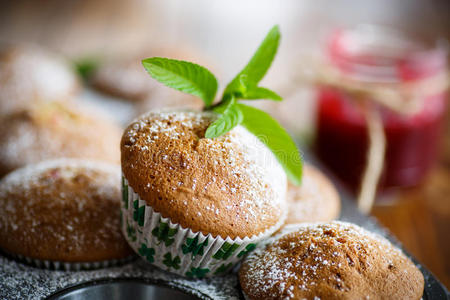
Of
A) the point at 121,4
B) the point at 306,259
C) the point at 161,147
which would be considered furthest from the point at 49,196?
the point at 121,4

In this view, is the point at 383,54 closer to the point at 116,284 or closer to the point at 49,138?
the point at 49,138

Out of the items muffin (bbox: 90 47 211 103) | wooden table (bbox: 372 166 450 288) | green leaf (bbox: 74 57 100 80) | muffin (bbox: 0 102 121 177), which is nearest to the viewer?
muffin (bbox: 0 102 121 177)

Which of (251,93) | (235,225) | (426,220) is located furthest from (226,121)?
(426,220)

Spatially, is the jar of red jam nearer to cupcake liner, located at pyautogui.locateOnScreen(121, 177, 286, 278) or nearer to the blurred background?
the blurred background

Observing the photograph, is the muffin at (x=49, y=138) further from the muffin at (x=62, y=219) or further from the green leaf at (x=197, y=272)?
the green leaf at (x=197, y=272)

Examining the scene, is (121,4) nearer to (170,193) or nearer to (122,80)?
(122,80)

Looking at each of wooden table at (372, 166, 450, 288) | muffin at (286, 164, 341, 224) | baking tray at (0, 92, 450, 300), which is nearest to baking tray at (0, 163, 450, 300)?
baking tray at (0, 92, 450, 300)
